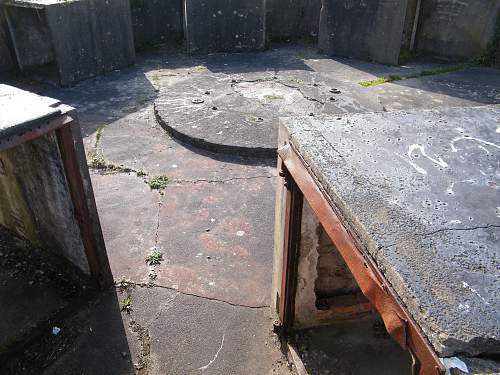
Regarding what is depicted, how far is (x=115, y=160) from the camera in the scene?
5441 mm

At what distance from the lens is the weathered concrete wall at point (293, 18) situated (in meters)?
9.70

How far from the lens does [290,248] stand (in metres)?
2.75

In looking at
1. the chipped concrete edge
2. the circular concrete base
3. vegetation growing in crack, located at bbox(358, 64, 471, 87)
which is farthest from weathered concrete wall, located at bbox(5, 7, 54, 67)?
the chipped concrete edge

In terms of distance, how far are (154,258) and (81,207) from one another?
938mm

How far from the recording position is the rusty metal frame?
2.65 m

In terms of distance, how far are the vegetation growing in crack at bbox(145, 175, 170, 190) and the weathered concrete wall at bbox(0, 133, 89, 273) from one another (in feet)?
Answer: 4.51

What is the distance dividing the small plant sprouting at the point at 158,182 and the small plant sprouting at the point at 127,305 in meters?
1.64

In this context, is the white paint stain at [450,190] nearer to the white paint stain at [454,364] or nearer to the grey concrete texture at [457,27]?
the white paint stain at [454,364]

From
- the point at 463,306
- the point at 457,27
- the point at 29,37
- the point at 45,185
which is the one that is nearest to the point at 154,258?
the point at 45,185

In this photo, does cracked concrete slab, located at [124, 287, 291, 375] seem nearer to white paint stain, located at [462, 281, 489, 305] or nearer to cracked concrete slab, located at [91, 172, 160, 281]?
cracked concrete slab, located at [91, 172, 160, 281]

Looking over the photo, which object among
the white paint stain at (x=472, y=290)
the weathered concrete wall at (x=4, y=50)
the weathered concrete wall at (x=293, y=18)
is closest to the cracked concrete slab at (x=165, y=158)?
the weathered concrete wall at (x=4, y=50)

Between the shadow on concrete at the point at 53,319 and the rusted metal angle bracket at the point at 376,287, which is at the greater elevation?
the rusted metal angle bracket at the point at 376,287

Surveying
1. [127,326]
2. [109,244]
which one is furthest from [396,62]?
[127,326]

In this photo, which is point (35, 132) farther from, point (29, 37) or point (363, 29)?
point (363, 29)
